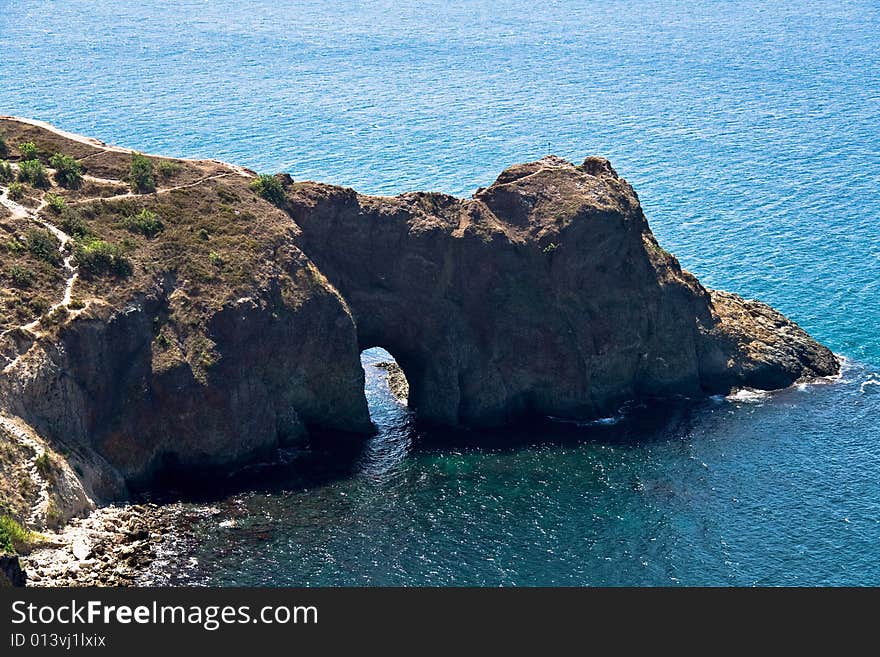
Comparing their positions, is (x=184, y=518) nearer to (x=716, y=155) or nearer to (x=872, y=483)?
(x=872, y=483)

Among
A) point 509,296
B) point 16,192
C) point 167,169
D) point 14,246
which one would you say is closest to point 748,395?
point 509,296

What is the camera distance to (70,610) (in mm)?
63062

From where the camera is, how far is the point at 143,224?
10581cm

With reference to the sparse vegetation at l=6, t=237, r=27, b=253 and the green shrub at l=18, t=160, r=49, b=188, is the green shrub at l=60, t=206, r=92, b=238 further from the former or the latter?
the green shrub at l=18, t=160, r=49, b=188

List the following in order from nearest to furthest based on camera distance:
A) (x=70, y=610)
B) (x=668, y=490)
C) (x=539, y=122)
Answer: (x=70, y=610)
(x=668, y=490)
(x=539, y=122)

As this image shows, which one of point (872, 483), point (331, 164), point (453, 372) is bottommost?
point (872, 483)

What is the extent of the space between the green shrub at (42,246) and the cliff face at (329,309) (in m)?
0.20

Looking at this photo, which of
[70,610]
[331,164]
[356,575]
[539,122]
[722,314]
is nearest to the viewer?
[70,610]

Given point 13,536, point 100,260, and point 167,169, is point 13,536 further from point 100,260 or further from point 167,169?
point 167,169

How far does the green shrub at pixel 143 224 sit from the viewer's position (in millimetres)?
105625

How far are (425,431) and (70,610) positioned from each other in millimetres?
51870

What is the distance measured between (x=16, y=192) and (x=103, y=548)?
1504 inches

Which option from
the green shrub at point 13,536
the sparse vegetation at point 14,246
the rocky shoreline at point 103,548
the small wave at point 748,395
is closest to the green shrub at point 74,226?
the sparse vegetation at point 14,246

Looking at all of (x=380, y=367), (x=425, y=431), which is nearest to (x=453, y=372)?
(x=425, y=431)
